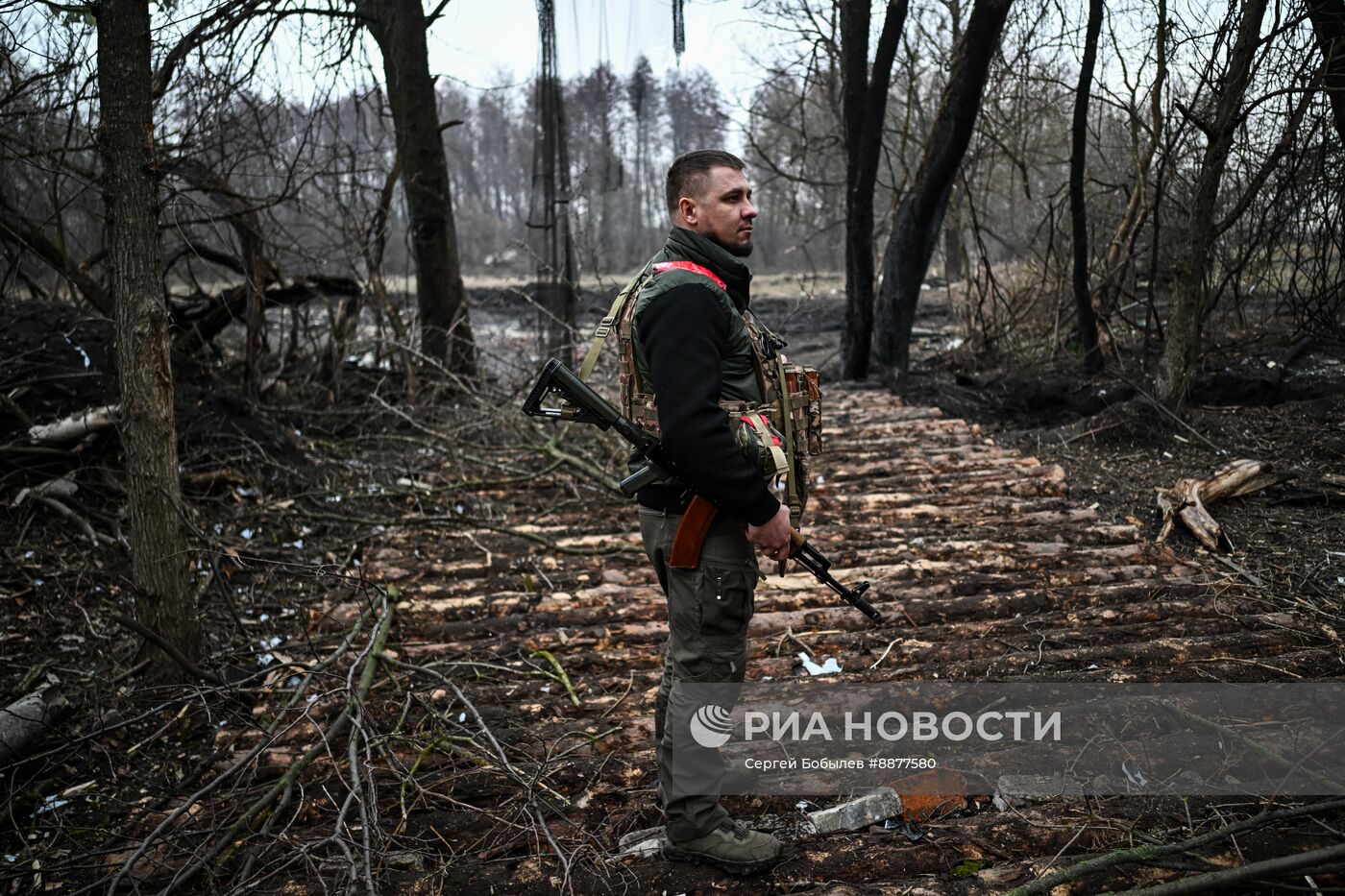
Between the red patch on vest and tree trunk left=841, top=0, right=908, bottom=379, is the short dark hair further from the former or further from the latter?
tree trunk left=841, top=0, right=908, bottom=379

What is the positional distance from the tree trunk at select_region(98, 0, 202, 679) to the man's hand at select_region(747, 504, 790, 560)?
8.34 ft

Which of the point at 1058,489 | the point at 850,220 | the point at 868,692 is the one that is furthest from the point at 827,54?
the point at 868,692

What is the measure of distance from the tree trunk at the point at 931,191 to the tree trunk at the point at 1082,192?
0.81 metres

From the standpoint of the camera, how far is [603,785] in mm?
3186

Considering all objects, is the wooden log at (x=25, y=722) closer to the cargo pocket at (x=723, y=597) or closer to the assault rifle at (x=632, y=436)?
the assault rifle at (x=632, y=436)

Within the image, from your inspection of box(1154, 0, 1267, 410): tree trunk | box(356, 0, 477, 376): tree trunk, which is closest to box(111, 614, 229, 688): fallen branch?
box(356, 0, 477, 376): tree trunk

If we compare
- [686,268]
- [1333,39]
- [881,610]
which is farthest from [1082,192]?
[686,268]

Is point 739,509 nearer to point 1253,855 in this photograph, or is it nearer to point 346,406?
point 1253,855

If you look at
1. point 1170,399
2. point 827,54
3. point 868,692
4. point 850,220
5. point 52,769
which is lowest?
point 52,769

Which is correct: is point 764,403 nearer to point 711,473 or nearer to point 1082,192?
point 711,473

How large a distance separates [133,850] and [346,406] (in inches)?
230

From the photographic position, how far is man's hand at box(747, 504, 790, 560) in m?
2.64

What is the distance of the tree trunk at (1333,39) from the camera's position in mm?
5793

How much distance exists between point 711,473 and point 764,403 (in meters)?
0.40
